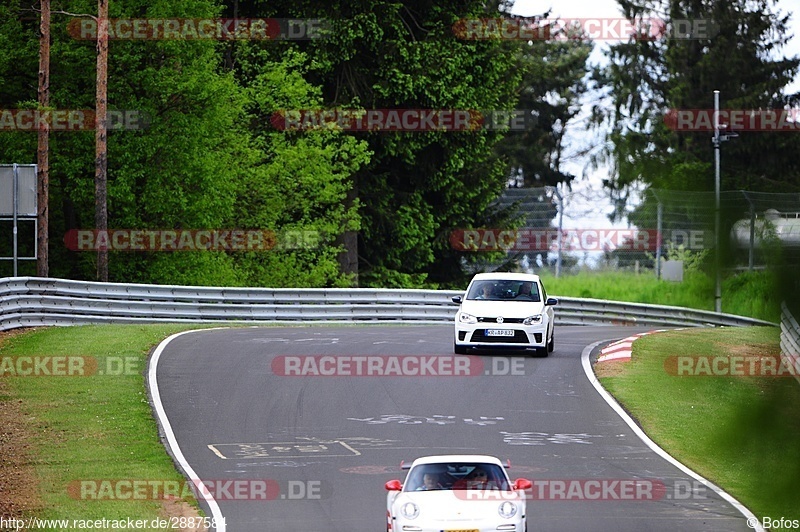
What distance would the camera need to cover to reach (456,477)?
11.8m

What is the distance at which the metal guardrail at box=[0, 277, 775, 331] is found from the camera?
2962 centimetres

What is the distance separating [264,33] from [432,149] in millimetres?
8156

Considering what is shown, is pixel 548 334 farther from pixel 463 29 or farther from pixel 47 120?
pixel 463 29

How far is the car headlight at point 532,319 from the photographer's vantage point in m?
24.7

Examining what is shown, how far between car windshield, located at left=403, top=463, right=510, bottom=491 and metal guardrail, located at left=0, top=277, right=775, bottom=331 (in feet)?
59.5

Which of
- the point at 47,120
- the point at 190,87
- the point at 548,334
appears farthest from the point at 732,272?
the point at 190,87

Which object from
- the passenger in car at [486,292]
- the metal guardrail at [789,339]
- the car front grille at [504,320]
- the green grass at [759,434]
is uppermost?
the metal guardrail at [789,339]

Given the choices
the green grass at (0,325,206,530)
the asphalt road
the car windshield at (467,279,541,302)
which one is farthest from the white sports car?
the car windshield at (467,279,541,302)

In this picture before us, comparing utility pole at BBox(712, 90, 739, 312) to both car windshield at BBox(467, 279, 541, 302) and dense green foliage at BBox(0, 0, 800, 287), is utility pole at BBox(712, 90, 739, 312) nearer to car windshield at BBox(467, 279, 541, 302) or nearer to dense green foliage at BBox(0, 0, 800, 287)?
car windshield at BBox(467, 279, 541, 302)

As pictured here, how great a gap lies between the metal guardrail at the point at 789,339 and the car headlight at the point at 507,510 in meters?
7.52

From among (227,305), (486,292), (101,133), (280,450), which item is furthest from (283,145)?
(280,450)

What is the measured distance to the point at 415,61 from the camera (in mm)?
47562

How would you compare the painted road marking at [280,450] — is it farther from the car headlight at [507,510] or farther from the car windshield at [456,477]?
the car headlight at [507,510]

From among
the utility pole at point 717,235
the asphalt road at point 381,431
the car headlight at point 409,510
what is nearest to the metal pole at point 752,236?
the utility pole at point 717,235
